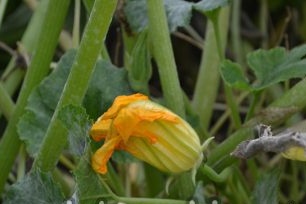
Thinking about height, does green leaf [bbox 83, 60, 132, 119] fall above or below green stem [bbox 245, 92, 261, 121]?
above

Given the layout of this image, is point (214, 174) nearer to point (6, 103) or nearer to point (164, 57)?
point (164, 57)

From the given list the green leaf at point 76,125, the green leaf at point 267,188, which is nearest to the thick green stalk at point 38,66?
the green leaf at point 76,125

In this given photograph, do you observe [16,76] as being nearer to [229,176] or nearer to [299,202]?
[229,176]

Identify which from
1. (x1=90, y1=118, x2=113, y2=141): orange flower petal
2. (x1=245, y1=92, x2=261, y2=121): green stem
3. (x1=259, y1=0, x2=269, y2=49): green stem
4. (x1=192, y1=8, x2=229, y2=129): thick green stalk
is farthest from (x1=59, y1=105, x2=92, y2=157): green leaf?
(x1=259, y1=0, x2=269, y2=49): green stem

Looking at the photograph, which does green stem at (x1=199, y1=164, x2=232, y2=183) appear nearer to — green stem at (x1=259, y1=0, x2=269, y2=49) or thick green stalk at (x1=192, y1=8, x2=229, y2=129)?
thick green stalk at (x1=192, y1=8, x2=229, y2=129)

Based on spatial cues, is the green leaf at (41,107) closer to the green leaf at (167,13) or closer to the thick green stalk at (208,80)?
the green leaf at (167,13)
